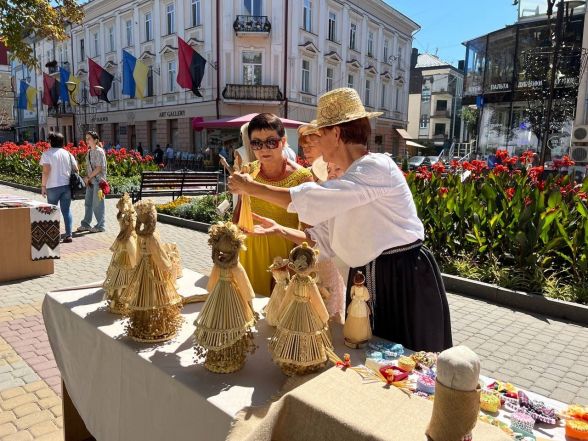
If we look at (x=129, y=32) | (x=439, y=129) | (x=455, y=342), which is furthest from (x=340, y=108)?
(x=439, y=129)

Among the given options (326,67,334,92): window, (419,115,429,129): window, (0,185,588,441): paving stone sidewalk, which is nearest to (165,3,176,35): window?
(326,67,334,92): window

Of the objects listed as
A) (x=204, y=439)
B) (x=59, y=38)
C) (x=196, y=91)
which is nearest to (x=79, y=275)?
(x=204, y=439)

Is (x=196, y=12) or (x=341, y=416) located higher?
(x=196, y=12)

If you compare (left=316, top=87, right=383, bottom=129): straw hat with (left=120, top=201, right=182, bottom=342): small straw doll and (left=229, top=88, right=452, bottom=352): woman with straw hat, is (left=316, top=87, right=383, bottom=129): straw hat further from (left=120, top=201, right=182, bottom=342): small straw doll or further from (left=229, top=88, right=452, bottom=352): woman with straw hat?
(left=120, top=201, right=182, bottom=342): small straw doll

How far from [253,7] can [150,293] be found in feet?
81.6

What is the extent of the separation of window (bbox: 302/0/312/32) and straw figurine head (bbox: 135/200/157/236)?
2514cm

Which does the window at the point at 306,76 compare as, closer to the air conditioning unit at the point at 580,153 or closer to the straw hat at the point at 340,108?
the air conditioning unit at the point at 580,153

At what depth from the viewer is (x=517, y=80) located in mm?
19953

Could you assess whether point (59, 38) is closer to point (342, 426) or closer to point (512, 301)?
point (512, 301)

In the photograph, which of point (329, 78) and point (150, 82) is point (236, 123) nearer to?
point (329, 78)

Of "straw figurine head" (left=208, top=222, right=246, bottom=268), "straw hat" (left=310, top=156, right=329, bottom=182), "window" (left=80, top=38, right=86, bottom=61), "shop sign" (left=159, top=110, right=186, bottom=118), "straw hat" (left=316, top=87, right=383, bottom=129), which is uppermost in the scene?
"window" (left=80, top=38, right=86, bottom=61)

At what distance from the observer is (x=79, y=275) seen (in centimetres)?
561

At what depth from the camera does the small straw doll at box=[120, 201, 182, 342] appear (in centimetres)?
163

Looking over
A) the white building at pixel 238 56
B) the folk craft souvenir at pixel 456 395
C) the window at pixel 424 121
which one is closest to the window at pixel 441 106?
the window at pixel 424 121
